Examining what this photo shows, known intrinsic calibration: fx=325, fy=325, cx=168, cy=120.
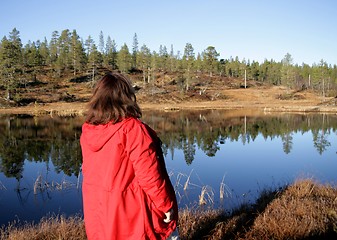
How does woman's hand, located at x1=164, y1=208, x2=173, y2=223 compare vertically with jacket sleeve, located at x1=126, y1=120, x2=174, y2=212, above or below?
below

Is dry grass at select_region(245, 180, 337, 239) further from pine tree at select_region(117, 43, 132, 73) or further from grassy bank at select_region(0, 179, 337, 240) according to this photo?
pine tree at select_region(117, 43, 132, 73)

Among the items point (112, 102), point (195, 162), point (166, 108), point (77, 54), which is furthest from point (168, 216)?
point (77, 54)

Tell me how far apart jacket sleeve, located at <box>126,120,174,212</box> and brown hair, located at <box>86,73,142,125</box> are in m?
0.18

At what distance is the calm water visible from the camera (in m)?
10.4

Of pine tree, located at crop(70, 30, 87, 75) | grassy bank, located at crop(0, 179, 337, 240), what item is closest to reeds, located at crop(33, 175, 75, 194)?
grassy bank, located at crop(0, 179, 337, 240)

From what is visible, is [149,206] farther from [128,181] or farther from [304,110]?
[304,110]

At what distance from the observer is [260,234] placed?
5328mm

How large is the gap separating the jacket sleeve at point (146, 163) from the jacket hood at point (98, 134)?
0.15m

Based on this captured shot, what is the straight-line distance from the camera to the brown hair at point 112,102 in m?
2.62

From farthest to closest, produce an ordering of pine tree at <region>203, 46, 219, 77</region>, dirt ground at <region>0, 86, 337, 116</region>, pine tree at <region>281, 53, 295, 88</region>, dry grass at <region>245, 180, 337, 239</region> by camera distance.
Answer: pine tree at <region>203, 46, 219, 77</region>, pine tree at <region>281, 53, 295, 88</region>, dirt ground at <region>0, 86, 337, 116</region>, dry grass at <region>245, 180, 337, 239</region>

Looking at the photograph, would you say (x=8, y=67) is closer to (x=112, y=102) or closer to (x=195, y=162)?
(x=195, y=162)

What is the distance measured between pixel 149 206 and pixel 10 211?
8415 mm

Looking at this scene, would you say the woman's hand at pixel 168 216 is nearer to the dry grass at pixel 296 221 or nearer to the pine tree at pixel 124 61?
the dry grass at pixel 296 221

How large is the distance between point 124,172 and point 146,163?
0.21 m
